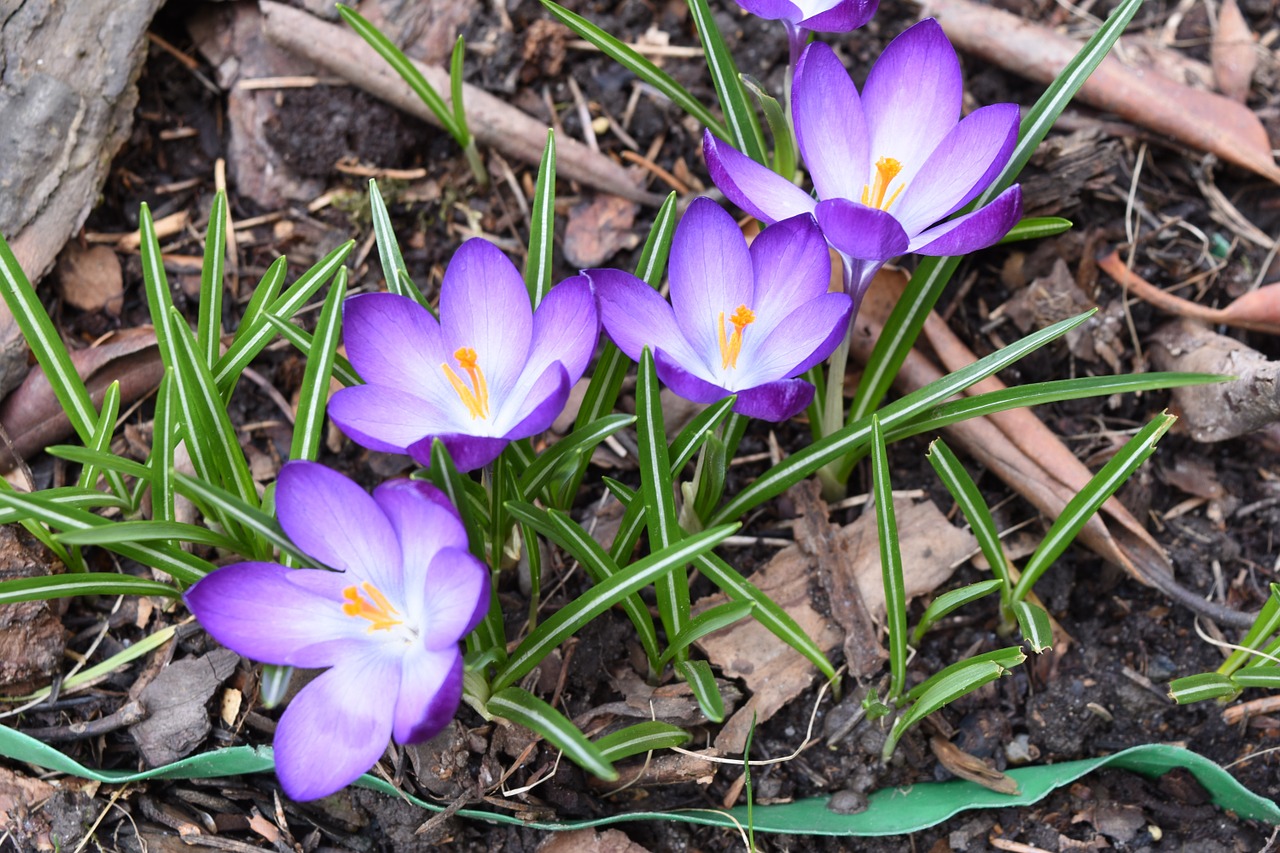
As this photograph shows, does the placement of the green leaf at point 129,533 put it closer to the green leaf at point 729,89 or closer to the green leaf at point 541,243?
the green leaf at point 541,243

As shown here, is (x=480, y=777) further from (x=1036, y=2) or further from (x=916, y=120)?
(x=1036, y=2)

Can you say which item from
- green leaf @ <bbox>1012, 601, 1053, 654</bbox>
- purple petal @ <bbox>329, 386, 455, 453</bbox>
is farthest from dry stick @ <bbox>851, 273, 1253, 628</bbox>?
purple petal @ <bbox>329, 386, 455, 453</bbox>

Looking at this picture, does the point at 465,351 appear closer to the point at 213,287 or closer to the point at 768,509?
the point at 213,287

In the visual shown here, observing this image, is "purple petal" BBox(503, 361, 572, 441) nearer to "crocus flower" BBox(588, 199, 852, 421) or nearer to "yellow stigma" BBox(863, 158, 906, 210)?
"crocus flower" BBox(588, 199, 852, 421)

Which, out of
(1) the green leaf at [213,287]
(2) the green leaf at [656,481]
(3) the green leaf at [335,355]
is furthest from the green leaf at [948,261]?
(1) the green leaf at [213,287]

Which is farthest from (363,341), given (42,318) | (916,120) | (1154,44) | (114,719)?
(1154,44)

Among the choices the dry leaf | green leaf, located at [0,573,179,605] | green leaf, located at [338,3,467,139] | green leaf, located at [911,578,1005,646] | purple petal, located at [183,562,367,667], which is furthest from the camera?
the dry leaf
